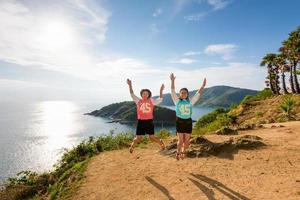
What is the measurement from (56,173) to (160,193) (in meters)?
6.96

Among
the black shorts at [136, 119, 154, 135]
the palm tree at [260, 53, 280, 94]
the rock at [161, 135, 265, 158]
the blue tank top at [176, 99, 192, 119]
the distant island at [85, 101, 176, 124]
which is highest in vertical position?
the palm tree at [260, 53, 280, 94]

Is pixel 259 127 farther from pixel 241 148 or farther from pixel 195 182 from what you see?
pixel 195 182

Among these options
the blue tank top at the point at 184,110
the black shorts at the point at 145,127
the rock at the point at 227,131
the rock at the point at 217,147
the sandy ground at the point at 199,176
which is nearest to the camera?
the sandy ground at the point at 199,176

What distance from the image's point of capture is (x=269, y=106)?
124 ft

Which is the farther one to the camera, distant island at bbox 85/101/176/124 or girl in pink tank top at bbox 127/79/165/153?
distant island at bbox 85/101/176/124

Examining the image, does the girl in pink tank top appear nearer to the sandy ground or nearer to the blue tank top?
the blue tank top

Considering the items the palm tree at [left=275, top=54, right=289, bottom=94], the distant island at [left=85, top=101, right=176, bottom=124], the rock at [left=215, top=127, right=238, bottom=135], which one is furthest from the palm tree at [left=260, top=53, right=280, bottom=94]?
the distant island at [left=85, top=101, right=176, bottom=124]

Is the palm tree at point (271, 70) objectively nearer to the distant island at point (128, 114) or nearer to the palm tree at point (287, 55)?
the palm tree at point (287, 55)

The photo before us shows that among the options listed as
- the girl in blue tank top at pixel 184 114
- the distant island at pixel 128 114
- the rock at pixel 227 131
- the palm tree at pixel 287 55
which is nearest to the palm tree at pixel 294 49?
the palm tree at pixel 287 55

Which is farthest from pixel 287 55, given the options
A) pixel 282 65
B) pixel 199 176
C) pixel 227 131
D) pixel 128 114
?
pixel 128 114

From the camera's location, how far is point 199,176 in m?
8.91

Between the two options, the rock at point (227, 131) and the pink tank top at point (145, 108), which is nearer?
the pink tank top at point (145, 108)

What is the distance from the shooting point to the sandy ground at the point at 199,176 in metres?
7.47

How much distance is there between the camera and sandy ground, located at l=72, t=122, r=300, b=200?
7.47 meters
